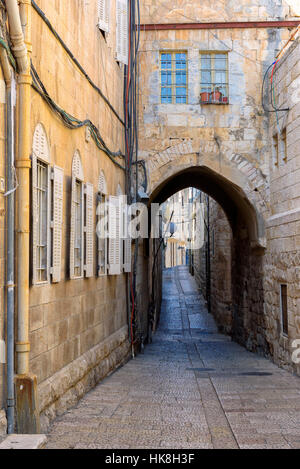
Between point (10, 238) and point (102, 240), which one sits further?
point (102, 240)

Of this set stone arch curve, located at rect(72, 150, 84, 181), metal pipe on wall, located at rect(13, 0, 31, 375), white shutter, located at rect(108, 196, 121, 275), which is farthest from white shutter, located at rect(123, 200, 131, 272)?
metal pipe on wall, located at rect(13, 0, 31, 375)

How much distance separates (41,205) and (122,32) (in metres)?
5.26

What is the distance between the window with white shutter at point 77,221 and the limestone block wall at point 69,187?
0.08m

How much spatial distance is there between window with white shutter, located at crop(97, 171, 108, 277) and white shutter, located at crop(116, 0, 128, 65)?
2.63 metres

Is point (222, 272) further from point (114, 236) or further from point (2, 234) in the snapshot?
point (2, 234)

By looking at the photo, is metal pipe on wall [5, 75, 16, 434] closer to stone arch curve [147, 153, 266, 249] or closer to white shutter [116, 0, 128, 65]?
white shutter [116, 0, 128, 65]

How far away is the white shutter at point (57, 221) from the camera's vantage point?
17.0ft

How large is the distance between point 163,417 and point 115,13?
6.54 m

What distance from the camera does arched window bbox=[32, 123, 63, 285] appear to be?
15.1 ft

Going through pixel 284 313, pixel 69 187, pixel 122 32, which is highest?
pixel 122 32

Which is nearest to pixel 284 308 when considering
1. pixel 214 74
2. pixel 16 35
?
pixel 214 74

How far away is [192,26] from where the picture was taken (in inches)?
425

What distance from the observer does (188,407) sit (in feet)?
18.7
